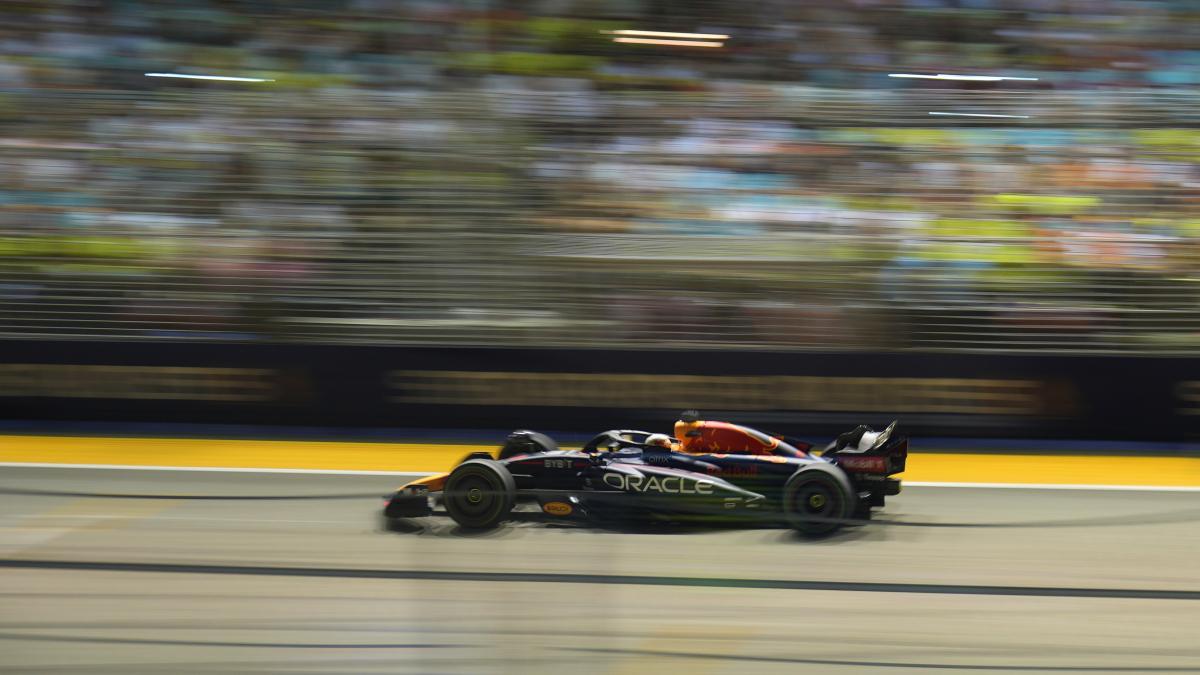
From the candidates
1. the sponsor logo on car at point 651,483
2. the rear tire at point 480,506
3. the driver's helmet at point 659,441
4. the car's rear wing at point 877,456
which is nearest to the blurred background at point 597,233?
the car's rear wing at point 877,456

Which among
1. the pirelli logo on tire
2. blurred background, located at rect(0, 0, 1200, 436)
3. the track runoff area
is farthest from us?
blurred background, located at rect(0, 0, 1200, 436)

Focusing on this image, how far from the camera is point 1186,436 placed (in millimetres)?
6469

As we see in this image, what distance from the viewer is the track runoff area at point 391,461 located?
18.9 ft

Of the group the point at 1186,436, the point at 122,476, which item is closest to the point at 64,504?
the point at 122,476

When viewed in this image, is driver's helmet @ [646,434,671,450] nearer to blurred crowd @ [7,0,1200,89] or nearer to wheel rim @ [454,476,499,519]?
wheel rim @ [454,476,499,519]

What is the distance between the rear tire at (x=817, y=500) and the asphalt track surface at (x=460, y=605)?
0.48ft

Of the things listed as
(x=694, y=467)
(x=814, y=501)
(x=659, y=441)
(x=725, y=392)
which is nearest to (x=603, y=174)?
(x=725, y=392)

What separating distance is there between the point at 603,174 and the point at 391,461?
257cm

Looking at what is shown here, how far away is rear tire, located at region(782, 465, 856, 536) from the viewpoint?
2043 mm

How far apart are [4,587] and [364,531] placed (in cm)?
52

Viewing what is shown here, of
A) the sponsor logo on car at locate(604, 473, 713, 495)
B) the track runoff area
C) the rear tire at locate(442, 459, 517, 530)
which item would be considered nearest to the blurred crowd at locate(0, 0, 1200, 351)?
the track runoff area

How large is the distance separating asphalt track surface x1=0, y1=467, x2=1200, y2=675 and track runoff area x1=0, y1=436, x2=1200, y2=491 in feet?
12.8

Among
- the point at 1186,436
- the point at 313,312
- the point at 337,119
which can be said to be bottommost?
the point at 1186,436

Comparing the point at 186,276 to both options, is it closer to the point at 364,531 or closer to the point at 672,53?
the point at 672,53
